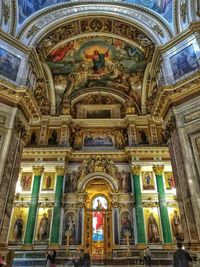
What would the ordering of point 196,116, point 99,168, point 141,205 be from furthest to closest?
point 99,168 < point 141,205 < point 196,116

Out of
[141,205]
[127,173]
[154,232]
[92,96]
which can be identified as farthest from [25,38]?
[154,232]

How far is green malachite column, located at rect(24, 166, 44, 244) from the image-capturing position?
1244 cm

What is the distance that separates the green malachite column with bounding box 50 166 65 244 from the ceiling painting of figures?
535 centimetres

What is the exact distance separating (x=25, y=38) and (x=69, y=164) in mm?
8068

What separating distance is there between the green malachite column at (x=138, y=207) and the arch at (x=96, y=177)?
1202 mm

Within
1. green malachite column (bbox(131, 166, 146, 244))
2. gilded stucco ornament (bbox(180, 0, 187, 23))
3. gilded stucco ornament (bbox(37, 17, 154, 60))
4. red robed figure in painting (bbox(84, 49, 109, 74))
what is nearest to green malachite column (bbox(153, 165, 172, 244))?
green malachite column (bbox(131, 166, 146, 244))

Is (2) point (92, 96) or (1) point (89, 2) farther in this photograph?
(2) point (92, 96)

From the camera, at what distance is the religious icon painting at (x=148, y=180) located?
14055 millimetres

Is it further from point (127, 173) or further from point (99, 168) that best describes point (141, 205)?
point (99, 168)

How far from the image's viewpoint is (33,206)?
13.2m

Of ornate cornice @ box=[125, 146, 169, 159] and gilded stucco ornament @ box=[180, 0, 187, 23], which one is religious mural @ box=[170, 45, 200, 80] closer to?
gilded stucco ornament @ box=[180, 0, 187, 23]

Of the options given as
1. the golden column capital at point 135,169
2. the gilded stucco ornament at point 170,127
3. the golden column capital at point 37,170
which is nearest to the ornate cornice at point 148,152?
the golden column capital at point 135,169

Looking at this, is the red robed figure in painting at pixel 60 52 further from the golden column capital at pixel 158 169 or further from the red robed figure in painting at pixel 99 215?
the red robed figure in painting at pixel 99 215

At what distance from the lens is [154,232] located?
12633 mm
